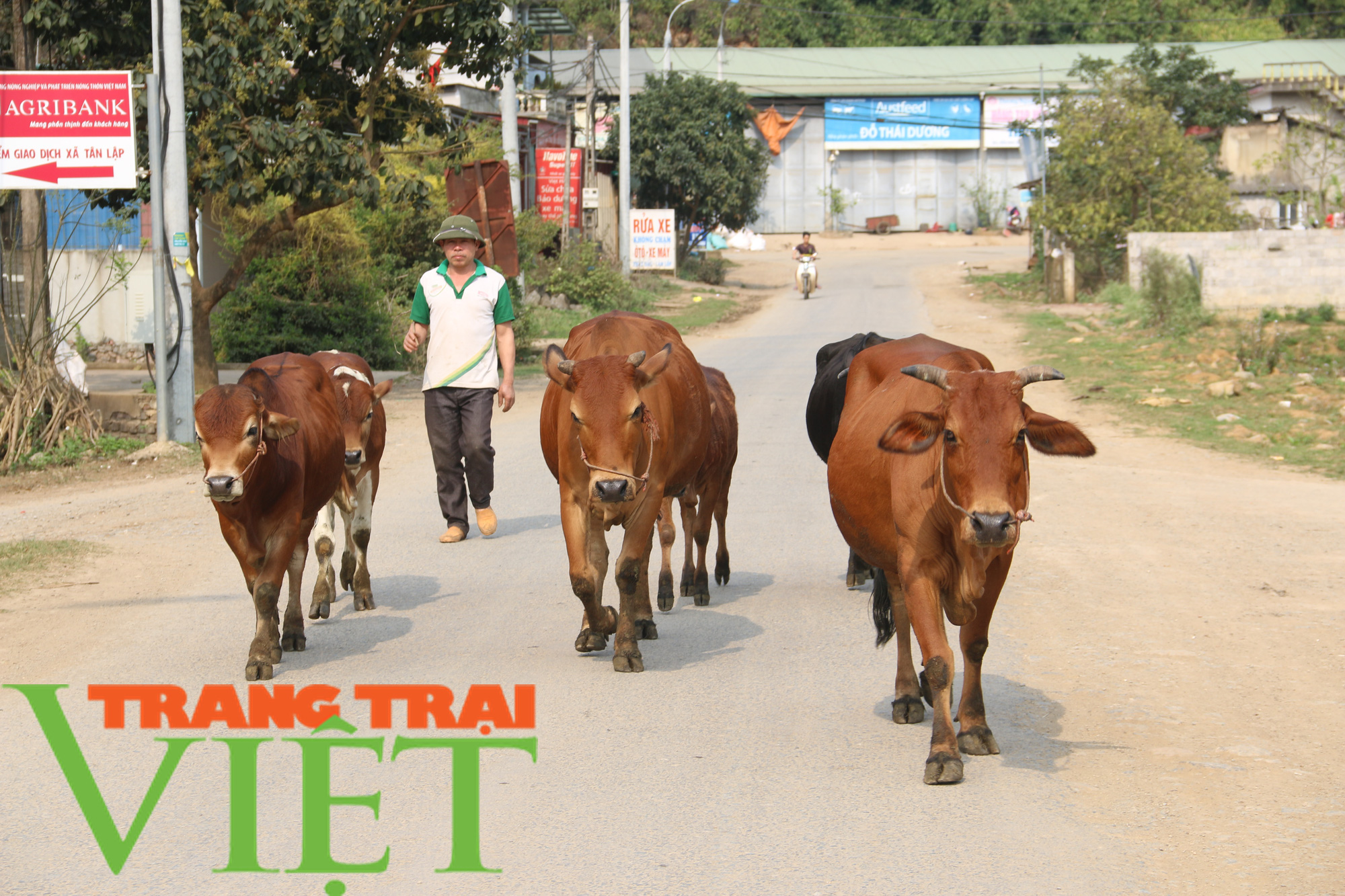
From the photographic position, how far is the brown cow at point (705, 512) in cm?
834

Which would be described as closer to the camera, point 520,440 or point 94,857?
point 94,857

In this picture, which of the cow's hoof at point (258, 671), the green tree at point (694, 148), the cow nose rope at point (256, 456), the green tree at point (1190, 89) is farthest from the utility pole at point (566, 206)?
the cow's hoof at point (258, 671)

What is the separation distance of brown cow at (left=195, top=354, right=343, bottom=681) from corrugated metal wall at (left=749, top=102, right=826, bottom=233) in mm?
58789

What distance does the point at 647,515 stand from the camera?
275 inches

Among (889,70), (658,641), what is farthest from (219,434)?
(889,70)

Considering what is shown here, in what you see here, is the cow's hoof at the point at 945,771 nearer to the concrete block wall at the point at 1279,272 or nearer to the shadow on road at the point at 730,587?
the shadow on road at the point at 730,587

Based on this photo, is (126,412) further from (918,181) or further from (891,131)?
(918,181)

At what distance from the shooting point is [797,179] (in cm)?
6569

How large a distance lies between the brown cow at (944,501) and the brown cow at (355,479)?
3.43 metres

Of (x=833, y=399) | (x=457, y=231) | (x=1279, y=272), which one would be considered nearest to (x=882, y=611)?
(x=833, y=399)

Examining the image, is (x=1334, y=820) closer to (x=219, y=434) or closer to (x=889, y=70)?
(x=219, y=434)

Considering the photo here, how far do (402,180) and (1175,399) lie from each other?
10151 millimetres

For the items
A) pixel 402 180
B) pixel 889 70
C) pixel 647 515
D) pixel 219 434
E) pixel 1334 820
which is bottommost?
pixel 1334 820

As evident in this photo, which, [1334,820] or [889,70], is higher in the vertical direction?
[889,70]
